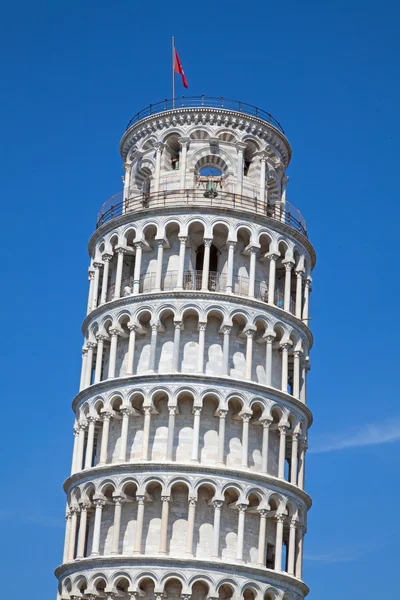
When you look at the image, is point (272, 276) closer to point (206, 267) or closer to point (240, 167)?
point (206, 267)

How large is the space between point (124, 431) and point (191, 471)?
4.21 metres

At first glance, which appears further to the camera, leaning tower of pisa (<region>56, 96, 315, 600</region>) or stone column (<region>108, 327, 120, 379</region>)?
stone column (<region>108, 327, 120, 379</region>)

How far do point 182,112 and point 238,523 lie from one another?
939 inches

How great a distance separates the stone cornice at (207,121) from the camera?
2630 inches

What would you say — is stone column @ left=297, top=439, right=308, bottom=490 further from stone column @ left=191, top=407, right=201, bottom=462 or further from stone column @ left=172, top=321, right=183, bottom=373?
stone column @ left=172, top=321, right=183, bottom=373

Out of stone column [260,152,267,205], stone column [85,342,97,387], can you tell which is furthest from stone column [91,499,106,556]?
stone column [260,152,267,205]

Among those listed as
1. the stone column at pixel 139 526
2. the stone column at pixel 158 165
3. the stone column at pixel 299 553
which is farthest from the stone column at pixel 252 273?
the stone column at pixel 299 553

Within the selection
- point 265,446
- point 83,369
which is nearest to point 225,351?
point 265,446

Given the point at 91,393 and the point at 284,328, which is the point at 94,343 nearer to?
the point at 91,393

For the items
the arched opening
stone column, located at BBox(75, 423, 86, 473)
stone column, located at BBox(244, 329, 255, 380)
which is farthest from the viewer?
the arched opening

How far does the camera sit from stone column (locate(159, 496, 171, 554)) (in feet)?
186

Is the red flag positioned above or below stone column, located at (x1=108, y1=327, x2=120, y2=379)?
above

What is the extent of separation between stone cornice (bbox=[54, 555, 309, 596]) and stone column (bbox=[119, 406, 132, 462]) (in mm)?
5140

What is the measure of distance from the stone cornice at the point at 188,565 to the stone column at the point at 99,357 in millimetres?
9770
